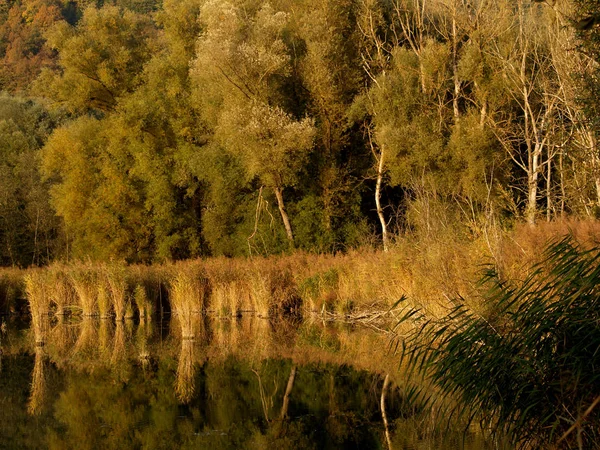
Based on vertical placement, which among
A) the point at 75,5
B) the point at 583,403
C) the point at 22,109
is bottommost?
the point at 583,403

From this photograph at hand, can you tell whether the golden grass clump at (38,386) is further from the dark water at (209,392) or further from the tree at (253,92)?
the tree at (253,92)

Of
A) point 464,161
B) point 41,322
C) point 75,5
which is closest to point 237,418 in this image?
point 41,322

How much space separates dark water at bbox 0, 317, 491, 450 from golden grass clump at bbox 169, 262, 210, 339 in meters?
0.71

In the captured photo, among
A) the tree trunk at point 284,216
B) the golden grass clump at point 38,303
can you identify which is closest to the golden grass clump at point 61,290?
the golden grass clump at point 38,303

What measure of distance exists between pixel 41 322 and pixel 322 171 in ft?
40.8

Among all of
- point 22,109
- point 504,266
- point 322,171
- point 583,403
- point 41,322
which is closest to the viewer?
point 583,403

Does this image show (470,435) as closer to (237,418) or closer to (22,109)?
(237,418)

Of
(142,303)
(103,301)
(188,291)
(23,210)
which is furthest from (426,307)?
(23,210)

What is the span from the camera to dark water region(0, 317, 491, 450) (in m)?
9.79

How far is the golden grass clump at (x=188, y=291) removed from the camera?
19188 millimetres

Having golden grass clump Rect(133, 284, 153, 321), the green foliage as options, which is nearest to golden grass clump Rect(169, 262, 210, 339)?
golden grass clump Rect(133, 284, 153, 321)

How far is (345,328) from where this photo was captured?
61.1ft

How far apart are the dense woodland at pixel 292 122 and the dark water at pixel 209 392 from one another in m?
9.06

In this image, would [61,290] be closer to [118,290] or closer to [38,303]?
[118,290]
